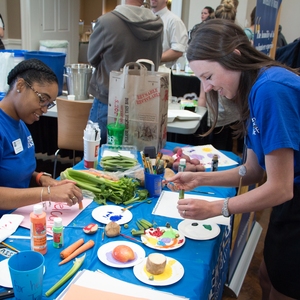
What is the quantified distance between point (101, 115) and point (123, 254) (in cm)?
147

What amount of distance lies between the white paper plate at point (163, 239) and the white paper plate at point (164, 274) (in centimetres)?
8

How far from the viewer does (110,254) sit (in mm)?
1061

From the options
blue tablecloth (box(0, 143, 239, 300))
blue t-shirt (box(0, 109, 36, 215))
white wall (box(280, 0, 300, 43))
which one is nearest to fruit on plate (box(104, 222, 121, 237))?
blue tablecloth (box(0, 143, 239, 300))

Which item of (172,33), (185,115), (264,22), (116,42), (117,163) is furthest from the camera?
(172,33)

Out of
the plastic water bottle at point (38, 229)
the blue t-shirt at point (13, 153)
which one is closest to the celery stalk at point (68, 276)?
the plastic water bottle at point (38, 229)

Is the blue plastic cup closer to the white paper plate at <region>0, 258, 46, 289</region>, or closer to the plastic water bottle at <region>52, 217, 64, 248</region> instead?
the white paper plate at <region>0, 258, 46, 289</region>

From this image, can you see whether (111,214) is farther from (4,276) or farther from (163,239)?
(4,276)

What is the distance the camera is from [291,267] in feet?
4.09

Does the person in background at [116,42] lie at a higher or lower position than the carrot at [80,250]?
higher

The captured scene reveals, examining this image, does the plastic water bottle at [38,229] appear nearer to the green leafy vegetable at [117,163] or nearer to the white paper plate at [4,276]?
the white paper plate at [4,276]

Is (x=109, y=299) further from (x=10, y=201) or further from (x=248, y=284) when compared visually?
(x=248, y=284)

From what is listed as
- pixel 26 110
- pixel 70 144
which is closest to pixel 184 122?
pixel 70 144

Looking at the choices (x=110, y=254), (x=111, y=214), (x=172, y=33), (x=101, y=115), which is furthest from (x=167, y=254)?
(x=172, y=33)

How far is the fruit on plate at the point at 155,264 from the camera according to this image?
3.20ft
